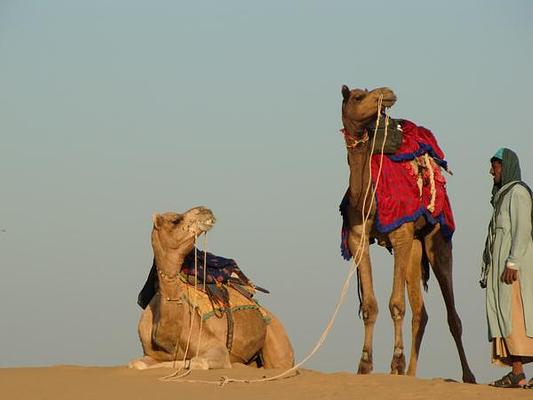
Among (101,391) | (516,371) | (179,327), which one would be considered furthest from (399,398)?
(179,327)

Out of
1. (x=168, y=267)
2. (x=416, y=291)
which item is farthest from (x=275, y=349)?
(x=168, y=267)

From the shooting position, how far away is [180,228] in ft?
51.0

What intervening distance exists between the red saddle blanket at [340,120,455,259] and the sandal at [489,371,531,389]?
3.40 meters

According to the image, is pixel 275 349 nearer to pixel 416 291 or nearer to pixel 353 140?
pixel 416 291

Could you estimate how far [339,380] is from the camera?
13.5 meters

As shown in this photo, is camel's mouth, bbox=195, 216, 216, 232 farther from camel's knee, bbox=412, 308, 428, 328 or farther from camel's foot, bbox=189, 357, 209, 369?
camel's knee, bbox=412, 308, 428, 328

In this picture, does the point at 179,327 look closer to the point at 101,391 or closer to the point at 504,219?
the point at 101,391

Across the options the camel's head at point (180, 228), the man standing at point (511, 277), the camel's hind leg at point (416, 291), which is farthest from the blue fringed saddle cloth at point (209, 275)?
the man standing at point (511, 277)

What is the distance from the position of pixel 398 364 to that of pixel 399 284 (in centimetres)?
88

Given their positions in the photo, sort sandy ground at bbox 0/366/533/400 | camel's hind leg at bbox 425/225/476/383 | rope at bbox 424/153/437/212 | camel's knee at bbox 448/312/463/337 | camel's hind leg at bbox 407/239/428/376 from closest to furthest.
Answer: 1. sandy ground at bbox 0/366/533/400
2. rope at bbox 424/153/437/212
3. camel's hind leg at bbox 407/239/428/376
4. camel's hind leg at bbox 425/225/476/383
5. camel's knee at bbox 448/312/463/337

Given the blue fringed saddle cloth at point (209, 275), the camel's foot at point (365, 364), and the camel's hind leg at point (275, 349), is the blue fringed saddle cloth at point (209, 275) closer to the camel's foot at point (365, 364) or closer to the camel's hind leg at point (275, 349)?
the camel's hind leg at point (275, 349)

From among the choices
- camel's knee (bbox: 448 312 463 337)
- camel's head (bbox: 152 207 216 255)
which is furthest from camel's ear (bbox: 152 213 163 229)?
camel's knee (bbox: 448 312 463 337)

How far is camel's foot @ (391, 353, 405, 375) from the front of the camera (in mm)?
15481

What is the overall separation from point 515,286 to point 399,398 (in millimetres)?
1552
